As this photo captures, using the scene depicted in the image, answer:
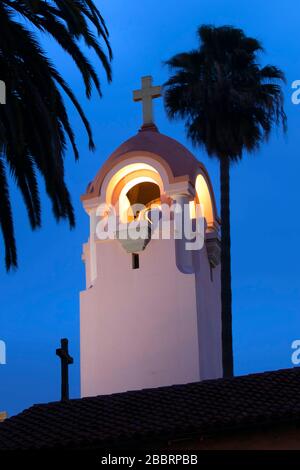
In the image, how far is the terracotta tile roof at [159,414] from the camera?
18.2 m

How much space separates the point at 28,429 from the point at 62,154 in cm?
591

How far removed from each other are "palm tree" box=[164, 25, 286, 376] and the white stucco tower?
123 cm

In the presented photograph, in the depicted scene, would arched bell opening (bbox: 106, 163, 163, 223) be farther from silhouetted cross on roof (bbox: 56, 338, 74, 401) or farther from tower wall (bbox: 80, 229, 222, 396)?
silhouetted cross on roof (bbox: 56, 338, 74, 401)

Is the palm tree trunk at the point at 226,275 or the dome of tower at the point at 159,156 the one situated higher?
the dome of tower at the point at 159,156

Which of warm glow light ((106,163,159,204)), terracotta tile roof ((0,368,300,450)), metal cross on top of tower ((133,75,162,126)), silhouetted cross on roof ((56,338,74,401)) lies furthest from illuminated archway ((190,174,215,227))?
terracotta tile roof ((0,368,300,450))

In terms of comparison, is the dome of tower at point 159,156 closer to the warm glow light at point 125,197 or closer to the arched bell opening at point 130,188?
the arched bell opening at point 130,188

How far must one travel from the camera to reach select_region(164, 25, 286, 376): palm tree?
31297mm

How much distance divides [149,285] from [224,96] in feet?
22.4

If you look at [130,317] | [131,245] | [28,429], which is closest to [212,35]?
[131,245]

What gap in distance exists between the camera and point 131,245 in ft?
96.2

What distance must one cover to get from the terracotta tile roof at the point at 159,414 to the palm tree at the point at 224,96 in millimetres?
9507

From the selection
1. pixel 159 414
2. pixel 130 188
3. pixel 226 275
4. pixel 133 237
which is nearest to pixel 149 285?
pixel 133 237

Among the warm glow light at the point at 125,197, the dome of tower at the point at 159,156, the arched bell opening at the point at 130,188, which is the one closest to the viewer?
the dome of tower at the point at 159,156

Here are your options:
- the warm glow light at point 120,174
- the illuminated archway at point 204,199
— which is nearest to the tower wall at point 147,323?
the illuminated archway at point 204,199
